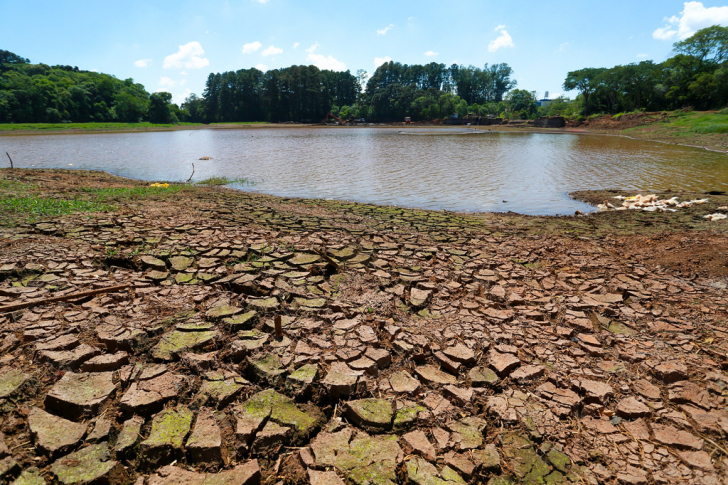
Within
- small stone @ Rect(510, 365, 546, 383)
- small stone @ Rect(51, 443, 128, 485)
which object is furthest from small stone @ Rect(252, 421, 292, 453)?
small stone @ Rect(510, 365, 546, 383)

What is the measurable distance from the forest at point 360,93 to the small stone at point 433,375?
207 ft

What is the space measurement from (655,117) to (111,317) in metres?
60.0

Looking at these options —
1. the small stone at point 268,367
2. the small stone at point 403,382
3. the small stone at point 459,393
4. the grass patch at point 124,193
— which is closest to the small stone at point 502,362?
the small stone at point 459,393

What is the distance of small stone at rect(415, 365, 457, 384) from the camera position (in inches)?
110

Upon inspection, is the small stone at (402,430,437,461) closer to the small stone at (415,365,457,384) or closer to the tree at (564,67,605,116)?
the small stone at (415,365,457,384)

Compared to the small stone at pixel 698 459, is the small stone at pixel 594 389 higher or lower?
higher

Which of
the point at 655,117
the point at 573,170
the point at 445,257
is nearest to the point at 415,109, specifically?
the point at 655,117

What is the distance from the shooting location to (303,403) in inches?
101

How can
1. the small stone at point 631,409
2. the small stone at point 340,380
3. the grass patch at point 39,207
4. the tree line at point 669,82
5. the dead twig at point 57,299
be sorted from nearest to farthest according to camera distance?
the small stone at point 631,409 → the small stone at point 340,380 → the dead twig at point 57,299 → the grass patch at point 39,207 → the tree line at point 669,82

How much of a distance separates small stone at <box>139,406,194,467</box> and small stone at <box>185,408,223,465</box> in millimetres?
57

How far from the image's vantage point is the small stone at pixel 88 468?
1.87m

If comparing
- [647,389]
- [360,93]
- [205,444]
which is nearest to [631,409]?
Result: [647,389]

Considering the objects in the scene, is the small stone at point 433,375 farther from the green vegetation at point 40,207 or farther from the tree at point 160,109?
the tree at point 160,109

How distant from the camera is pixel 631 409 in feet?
8.39
